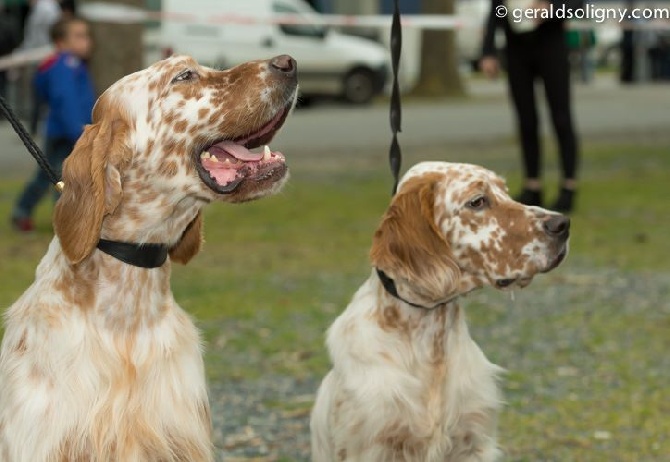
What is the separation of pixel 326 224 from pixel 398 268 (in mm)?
7266

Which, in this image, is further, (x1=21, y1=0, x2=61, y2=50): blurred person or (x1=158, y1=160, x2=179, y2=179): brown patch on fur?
(x1=21, y1=0, x2=61, y2=50): blurred person

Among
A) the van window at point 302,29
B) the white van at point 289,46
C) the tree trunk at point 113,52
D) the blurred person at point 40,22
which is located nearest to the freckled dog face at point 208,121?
the tree trunk at point 113,52

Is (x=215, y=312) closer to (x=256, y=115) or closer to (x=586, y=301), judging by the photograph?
(x=586, y=301)

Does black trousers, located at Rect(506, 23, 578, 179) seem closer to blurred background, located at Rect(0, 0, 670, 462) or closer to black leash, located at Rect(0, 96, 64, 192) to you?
blurred background, located at Rect(0, 0, 670, 462)

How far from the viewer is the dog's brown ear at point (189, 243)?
14.8 ft

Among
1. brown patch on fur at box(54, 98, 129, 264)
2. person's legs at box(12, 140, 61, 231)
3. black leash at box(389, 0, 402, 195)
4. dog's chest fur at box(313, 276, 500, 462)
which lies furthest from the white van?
brown patch on fur at box(54, 98, 129, 264)

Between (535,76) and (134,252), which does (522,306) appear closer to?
(535,76)

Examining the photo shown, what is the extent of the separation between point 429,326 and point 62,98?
284 inches

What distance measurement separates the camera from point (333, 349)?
5113 mm

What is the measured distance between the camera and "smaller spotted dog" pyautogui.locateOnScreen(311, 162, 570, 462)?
4906 mm

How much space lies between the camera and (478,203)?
5090mm

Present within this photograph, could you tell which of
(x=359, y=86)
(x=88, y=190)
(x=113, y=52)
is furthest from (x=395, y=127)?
(x=359, y=86)

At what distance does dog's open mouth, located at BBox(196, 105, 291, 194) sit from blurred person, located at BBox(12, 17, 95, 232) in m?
7.29

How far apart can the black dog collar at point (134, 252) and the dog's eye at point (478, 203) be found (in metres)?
1.27
